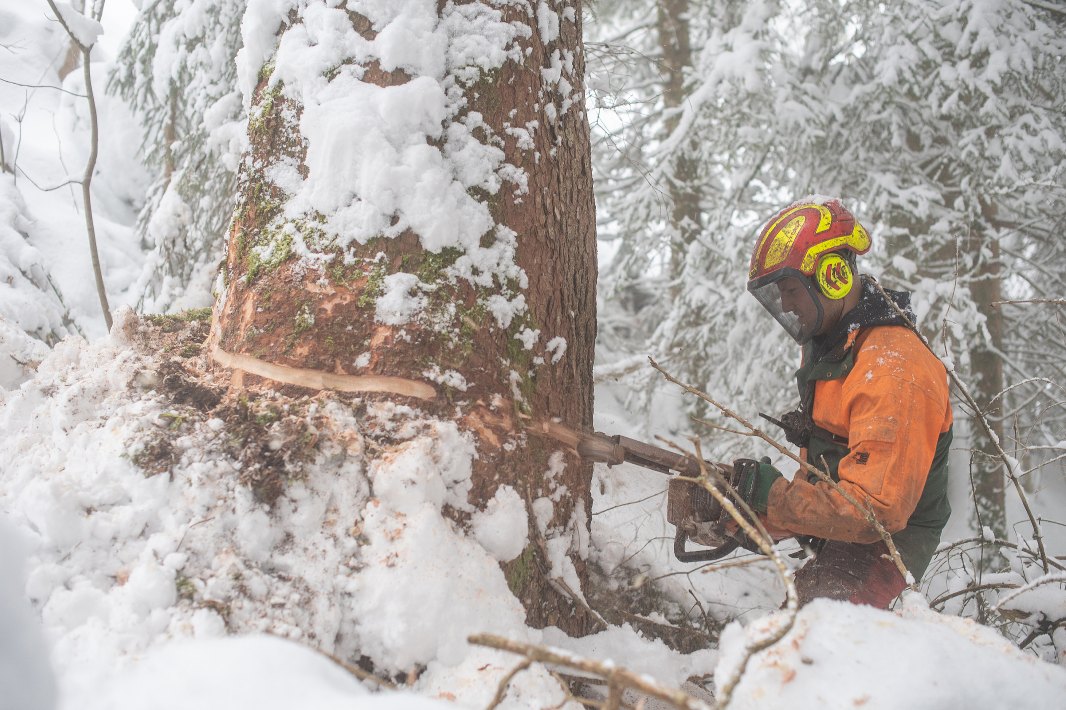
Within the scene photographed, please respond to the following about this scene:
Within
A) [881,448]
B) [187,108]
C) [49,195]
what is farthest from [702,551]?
[49,195]

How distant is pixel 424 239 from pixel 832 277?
1627 millimetres

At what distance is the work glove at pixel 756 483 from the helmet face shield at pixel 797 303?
2.24 ft

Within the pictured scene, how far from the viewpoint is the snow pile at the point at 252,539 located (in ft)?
4.14

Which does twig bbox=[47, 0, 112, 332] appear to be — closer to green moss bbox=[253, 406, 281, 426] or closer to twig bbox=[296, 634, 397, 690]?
green moss bbox=[253, 406, 281, 426]

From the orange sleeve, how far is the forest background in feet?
8.57

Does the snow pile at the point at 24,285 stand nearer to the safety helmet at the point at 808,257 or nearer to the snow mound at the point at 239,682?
the snow mound at the point at 239,682

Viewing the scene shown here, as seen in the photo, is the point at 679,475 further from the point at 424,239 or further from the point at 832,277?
the point at 424,239

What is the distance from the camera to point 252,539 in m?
1.45

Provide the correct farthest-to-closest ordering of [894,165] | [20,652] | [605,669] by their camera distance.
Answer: [894,165] → [20,652] → [605,669]

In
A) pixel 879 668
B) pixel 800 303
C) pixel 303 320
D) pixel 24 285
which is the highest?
pixel 24 285

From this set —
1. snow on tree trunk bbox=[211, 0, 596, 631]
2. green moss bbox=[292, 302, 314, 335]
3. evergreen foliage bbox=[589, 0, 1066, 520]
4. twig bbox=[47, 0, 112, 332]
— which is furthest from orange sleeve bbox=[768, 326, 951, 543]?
twig bbox=[47, 0, 112, 332]

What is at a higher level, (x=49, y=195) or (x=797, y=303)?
(x=49, y=195)

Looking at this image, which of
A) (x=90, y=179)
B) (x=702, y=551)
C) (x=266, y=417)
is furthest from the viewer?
(x=90, y=179)

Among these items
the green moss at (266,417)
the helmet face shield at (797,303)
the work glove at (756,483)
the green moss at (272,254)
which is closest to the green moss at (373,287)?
the green moss at (272,254)
